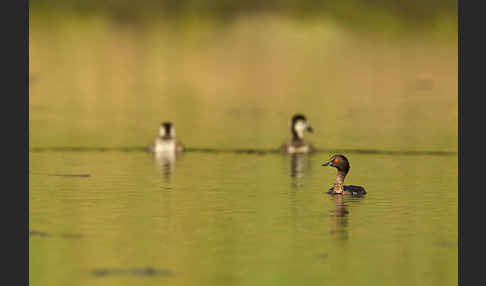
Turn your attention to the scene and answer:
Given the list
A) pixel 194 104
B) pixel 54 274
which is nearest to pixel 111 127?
pixel 194 104

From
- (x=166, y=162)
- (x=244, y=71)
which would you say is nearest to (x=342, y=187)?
(x=166, y=162)

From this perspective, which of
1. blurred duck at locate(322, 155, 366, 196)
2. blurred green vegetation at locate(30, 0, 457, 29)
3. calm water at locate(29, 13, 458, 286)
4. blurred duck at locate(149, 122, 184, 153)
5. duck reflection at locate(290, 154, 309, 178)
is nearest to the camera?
calm water at locate(29, 13, 458, 286)

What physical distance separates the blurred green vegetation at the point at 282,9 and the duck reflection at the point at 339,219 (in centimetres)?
5722

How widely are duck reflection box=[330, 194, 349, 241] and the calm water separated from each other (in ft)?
0.27

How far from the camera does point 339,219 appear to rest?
19922mm

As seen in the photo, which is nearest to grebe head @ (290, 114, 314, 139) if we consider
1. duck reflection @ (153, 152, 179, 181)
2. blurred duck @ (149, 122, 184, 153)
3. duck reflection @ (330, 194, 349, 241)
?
blurred duck @ (149, 122, 184, 153)

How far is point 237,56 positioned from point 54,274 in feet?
168

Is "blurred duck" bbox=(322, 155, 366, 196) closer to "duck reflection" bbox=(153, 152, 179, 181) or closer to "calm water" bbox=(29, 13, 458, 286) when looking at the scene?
"calm water" bbox=(29, 13, 458, 286)

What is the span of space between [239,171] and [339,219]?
24.2 ft

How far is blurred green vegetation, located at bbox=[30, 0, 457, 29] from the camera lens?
80.8 metres

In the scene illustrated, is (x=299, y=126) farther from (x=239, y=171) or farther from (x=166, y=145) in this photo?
(x=239, y=171)

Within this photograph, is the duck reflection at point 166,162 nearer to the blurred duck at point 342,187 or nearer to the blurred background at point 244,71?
the blurred background at point 244,71

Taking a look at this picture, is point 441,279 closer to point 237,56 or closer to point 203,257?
point 203,257

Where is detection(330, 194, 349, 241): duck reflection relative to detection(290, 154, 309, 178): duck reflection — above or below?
below
